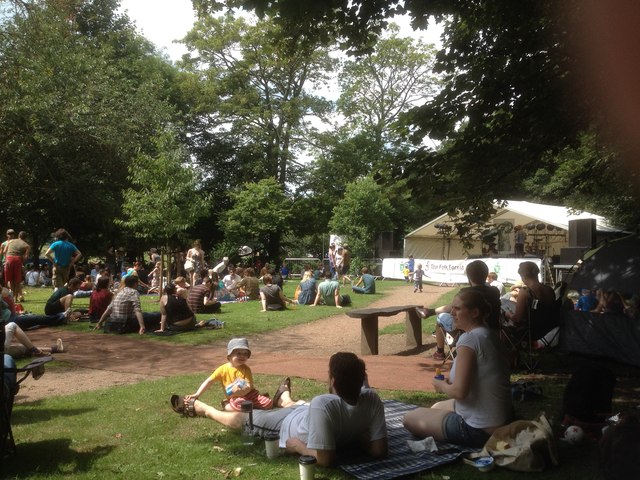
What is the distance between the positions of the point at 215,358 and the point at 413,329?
128 inches

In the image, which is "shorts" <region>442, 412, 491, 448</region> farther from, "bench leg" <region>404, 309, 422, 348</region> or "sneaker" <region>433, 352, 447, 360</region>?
"bench leg" <region>404, 309, 422, 348</region>

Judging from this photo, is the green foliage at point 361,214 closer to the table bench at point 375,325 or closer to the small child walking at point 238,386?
the table bench at point 375,325

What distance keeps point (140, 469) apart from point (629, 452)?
3.16 metres

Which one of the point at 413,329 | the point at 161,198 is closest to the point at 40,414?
the point at 413,329

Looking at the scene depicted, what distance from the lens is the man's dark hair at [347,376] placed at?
163 inches

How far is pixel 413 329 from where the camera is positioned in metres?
10.1

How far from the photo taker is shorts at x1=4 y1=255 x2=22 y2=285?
1301cm

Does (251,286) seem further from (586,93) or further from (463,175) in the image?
(586,93)

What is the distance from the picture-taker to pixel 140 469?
14.3ft

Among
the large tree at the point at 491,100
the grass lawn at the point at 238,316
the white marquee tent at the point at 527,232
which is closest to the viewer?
the large tree at the point at 491,100

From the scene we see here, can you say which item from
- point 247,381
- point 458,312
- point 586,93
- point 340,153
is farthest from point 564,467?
point 340,153

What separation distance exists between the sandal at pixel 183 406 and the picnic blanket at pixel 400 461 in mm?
1929

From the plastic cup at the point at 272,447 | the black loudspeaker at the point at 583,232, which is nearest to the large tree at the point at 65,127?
the black loudspeaker at the point at 583,232

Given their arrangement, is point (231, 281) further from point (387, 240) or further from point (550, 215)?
point (387, 240)
